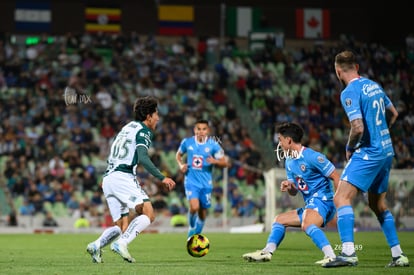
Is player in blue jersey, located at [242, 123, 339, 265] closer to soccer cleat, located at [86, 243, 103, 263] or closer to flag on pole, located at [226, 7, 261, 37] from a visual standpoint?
soccer cleat, located at [86, 243, 103, 263]

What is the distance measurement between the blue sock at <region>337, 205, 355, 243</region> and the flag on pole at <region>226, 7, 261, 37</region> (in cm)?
2903

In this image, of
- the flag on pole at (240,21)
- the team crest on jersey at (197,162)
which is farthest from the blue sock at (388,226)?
the flag on pole at (240,21)

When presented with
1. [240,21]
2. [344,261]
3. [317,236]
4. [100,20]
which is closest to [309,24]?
[240,21]

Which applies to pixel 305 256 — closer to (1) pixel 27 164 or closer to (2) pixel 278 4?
(1) pixel 27 164

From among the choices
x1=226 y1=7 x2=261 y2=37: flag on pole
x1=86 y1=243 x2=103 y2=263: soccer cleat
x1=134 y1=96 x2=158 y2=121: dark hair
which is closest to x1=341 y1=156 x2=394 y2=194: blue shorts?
x1=134 y1=96 x2=158 y2=121: dark hair

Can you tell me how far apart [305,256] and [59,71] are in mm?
21096

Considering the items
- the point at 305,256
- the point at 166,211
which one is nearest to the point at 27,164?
the point at 166,211

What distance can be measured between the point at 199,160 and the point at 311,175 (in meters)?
5.99

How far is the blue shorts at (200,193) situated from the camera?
15.6m

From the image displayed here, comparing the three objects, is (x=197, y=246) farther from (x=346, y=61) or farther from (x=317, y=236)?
(x=346, y=61)

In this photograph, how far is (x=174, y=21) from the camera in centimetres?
3678

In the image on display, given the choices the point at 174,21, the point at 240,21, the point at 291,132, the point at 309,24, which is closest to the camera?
the point at 291,132

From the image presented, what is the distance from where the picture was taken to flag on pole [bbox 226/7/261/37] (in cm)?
3756

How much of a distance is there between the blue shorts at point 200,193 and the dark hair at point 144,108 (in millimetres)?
5231
